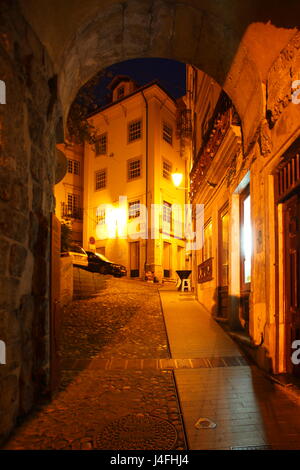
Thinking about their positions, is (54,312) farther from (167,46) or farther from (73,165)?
(73,165)

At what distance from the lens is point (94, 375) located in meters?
4.86

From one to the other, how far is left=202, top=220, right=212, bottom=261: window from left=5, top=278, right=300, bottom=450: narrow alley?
4.07m

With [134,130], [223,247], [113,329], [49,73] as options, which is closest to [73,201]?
[134,130]

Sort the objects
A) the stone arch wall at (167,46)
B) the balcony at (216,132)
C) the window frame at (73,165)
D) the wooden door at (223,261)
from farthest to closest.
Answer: the window frame at (73,165)
the wooden door at (223,261)
the balcony at (216,132)
the stone arch wall at (167,46)

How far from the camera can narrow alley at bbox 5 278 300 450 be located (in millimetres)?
3086

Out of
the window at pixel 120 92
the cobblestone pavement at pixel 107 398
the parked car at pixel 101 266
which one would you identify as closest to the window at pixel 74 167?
the window at pixel 120 92

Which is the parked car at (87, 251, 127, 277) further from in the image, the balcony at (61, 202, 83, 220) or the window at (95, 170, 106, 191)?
the window at (95, 170, 106, 191)

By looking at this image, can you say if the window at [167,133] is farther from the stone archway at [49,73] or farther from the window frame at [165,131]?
the stone archway at [49,73]

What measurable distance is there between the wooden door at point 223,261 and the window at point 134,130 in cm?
1915

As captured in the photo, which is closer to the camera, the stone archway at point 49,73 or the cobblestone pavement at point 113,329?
the stone archway at point 49,73

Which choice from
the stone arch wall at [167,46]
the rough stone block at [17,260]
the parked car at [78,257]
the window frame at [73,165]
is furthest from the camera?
the window frame at [73,165]

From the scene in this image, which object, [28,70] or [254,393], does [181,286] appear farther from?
[28,70]

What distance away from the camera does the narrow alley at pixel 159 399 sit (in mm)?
3086

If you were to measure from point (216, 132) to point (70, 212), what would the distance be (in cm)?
2279
